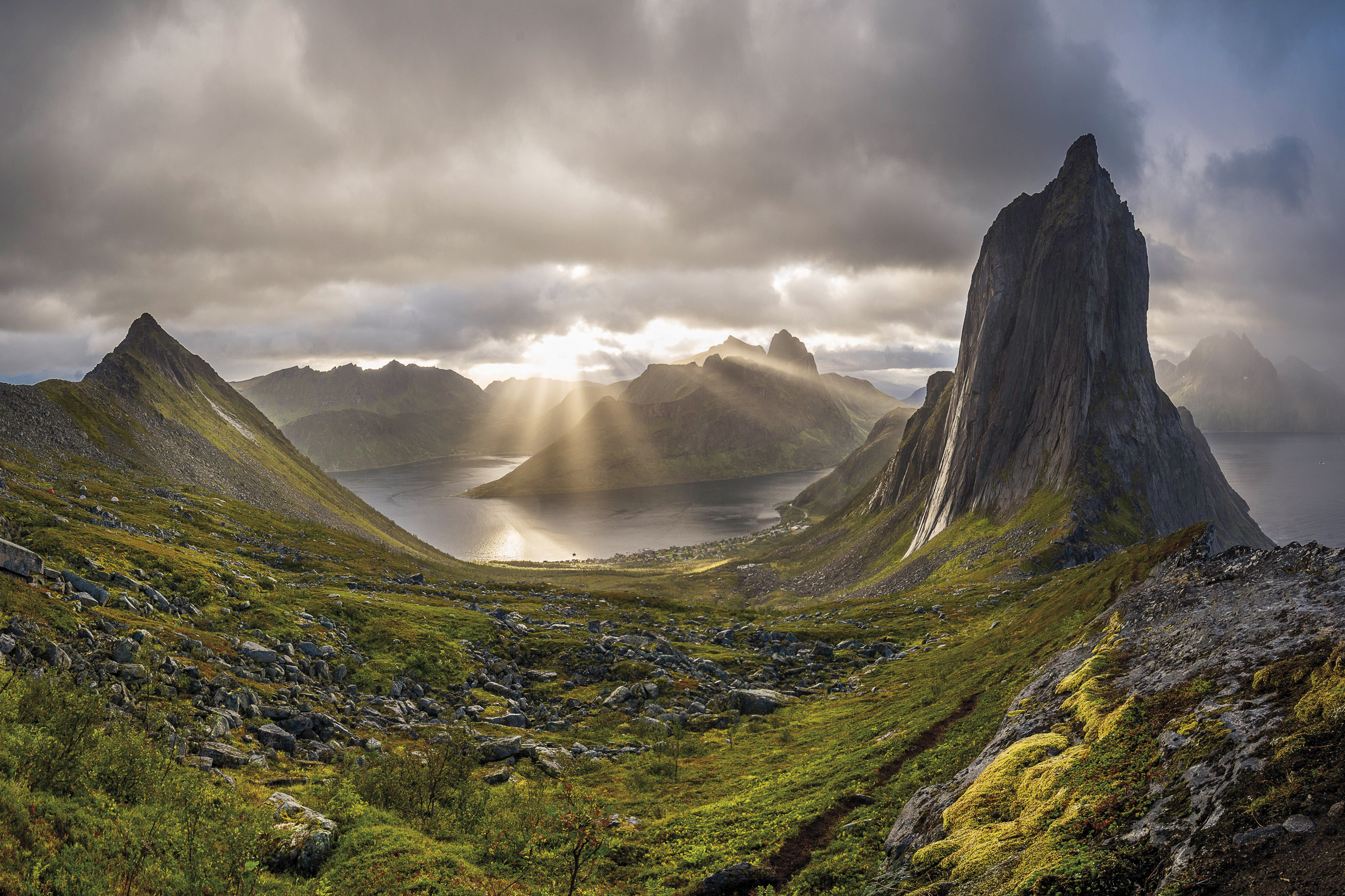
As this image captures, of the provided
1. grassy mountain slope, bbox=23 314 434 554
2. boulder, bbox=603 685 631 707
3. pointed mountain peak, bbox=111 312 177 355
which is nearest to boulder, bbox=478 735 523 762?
boulder, bbox=603 685 631 707

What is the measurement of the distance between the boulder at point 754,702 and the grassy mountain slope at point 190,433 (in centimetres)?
9979

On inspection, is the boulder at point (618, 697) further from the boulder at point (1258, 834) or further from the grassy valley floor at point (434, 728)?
the boulder at point (1258, 834)

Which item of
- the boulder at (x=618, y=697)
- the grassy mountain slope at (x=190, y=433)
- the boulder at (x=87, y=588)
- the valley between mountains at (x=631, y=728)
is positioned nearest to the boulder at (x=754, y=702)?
the valley between mountains at (x=631, y=728)

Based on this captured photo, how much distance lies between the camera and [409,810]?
60.4 ft

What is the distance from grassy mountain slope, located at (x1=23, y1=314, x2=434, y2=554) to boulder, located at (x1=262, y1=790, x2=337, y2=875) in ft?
334

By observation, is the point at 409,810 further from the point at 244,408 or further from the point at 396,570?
the point at 244,408

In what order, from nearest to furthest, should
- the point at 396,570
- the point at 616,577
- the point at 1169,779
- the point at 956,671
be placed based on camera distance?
the point at 1169,779, the point at 956,671, the point at 396,570, the point at 616,577

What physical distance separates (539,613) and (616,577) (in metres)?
77.5

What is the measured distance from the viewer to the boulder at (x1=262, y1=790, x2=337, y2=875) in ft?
47.9

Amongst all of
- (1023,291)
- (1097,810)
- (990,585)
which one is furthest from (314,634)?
(1023,291)

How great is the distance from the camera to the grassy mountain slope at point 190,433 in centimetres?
10344

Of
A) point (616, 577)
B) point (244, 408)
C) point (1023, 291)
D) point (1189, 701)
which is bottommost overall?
point (616, 577)

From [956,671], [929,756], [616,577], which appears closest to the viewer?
[929,756]

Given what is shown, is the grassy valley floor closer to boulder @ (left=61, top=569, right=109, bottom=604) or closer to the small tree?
the small tree
